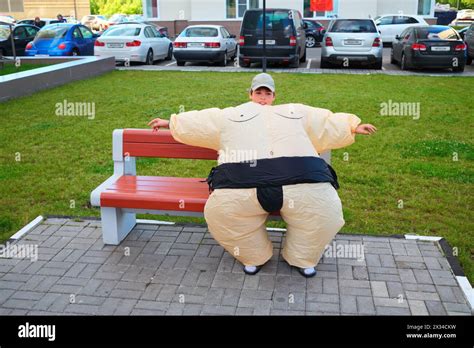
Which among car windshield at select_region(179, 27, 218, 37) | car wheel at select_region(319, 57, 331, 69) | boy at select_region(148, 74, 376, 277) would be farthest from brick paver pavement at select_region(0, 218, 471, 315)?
car windshield at select_region(179, 27, 218, 37)

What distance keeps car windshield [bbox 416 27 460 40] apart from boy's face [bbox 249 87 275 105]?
518 inches

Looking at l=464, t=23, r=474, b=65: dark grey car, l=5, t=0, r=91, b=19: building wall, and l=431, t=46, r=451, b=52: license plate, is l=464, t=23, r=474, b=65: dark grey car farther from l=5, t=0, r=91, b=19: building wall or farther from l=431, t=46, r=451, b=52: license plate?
l=5, t=0, r=91, b=19: building wall

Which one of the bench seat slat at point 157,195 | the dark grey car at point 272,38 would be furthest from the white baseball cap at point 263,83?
the dark grey car at point 272,38

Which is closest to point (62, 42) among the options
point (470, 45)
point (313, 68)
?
point (313, 68)

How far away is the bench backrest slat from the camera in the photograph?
4.93 m

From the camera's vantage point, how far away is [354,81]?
46.5 feet

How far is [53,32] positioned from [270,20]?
284 inches

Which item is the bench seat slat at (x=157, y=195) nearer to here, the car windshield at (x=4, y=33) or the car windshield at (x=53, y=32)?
the car windshield at (x=53, y=32)

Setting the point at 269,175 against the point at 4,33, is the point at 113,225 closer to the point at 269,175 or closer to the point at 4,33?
the point at 269,175

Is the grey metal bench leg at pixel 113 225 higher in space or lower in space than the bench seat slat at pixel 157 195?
lower

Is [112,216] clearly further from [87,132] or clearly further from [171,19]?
[171,19]

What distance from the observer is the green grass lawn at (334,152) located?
18.6 feet

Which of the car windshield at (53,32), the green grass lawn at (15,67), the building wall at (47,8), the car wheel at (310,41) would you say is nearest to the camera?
the green grass lawn at (15,67)

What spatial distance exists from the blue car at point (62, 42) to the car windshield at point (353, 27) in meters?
8.24
